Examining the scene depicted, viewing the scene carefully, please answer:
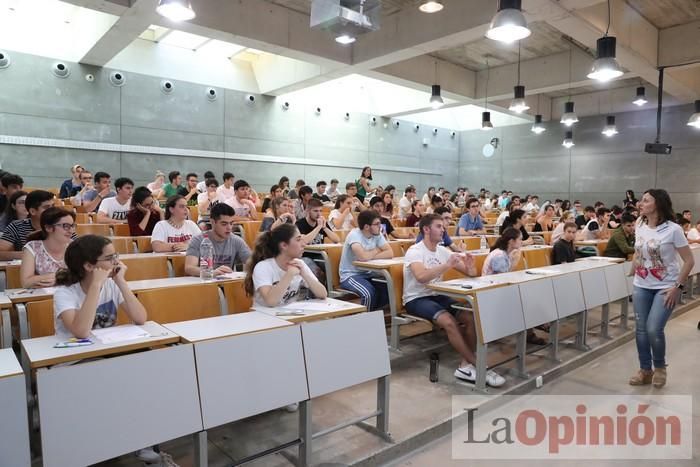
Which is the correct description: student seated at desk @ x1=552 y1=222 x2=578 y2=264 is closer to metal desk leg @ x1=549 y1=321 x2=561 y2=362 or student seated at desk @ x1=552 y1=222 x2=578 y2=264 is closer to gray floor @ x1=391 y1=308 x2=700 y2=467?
gray floor @ x1=391 y1=308 x2=700 y2=467

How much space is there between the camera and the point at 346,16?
479cm

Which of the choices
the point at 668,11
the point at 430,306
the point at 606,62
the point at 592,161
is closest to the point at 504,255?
the point at 430,306

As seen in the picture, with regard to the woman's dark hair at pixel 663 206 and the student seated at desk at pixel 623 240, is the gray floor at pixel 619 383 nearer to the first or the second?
the student seated at desk at pixel 623 240

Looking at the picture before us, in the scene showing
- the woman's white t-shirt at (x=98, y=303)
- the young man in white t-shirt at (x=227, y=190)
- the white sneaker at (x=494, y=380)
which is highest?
the young man in white t-shirt at (x=227, y=190)

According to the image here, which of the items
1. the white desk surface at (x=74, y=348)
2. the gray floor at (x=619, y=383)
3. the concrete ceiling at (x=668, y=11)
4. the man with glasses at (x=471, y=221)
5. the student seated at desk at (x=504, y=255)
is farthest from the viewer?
the concrete ceiling at (x=668, y=11)

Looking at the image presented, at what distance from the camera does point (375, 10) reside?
5.01m

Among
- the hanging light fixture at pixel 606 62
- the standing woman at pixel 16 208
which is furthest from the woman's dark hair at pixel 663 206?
the standing woman at pixel 16 208

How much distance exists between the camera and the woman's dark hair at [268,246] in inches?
113

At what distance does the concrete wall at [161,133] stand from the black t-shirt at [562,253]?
7.78 meters

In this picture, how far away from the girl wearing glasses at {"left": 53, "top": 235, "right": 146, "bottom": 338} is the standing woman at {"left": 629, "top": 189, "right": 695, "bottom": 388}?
3.36 meters

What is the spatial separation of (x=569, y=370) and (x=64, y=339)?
11.9 feet

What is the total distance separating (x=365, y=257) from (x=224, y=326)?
6.80 ft

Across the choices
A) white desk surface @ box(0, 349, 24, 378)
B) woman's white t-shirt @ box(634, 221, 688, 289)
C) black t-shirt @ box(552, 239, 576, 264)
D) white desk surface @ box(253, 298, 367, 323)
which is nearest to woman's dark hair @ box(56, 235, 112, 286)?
white desk surface @ box(0, 349, 24, 378)

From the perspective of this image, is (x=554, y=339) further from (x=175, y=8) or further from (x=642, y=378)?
(x=175, y=8)
